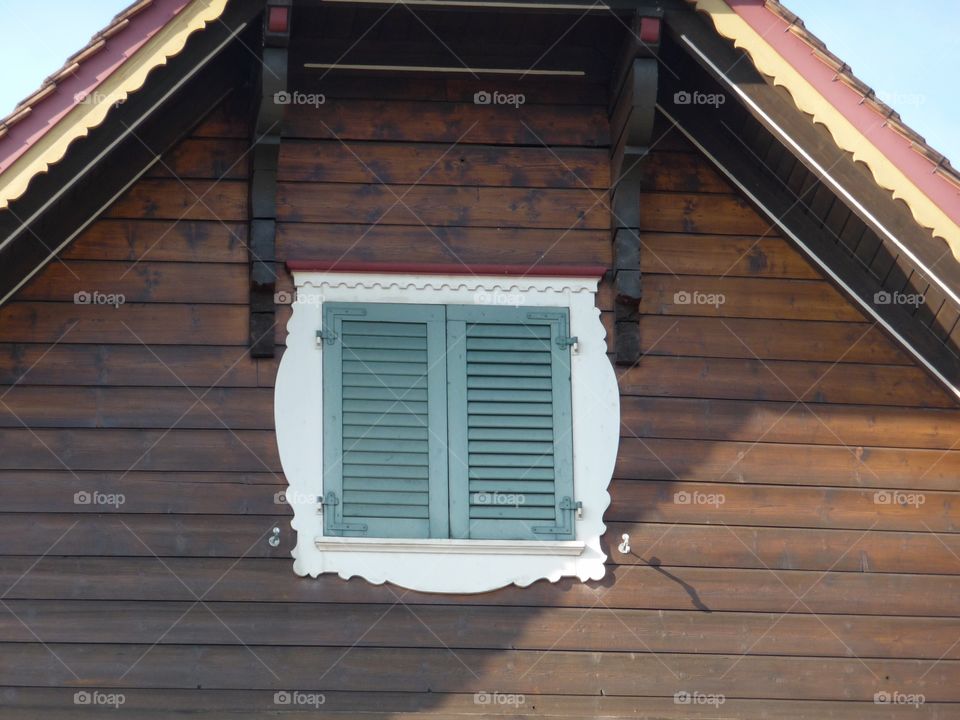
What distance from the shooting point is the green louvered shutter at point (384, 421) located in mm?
8844

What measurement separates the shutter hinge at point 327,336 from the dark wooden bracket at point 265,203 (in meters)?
0.25

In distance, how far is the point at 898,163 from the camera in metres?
8.30

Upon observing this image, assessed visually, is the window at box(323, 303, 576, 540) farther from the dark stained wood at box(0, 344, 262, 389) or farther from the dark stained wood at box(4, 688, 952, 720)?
the dark stained wood at box(4, 688, 952, 720)

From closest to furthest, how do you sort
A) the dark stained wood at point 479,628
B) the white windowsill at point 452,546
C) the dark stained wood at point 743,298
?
the dark stained wood at point 479,628, the white windowsill at point 452,546, the dark stained wood at point 743,298

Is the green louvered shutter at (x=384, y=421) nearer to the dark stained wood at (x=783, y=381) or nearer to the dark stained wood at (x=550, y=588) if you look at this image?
the dark stained wood at (x=550, y=588)

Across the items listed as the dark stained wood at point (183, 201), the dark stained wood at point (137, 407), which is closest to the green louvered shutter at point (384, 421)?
the dark stained wood at point (137, 407)

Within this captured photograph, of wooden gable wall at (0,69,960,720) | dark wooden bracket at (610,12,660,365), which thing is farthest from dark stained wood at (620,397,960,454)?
dark wooden bracket at (610,12,660,365)

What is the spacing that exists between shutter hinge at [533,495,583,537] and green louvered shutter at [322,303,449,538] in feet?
1.74

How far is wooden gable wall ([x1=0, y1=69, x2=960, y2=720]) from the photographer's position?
8555 mm

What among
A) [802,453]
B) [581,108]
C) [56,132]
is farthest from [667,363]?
[56,132]

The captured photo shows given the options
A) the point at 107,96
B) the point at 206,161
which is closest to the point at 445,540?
the point at 206,161

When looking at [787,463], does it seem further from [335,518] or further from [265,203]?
[265,203]

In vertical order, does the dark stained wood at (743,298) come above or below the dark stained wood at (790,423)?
above

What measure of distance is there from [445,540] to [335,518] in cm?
57
